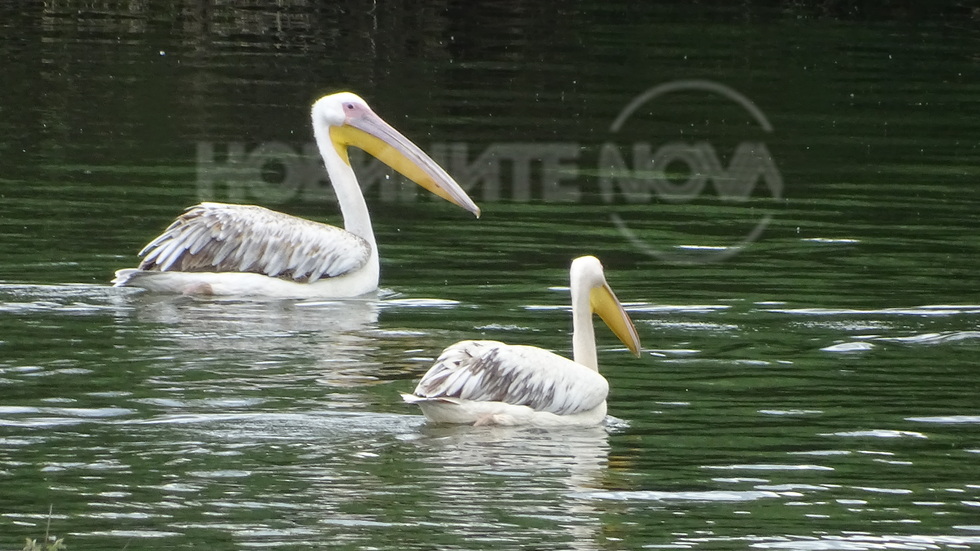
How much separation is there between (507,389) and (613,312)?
3.17 ft

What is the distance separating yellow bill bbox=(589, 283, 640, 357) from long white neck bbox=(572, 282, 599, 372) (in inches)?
6.5

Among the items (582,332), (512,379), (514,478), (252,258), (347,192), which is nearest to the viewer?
(514,478)

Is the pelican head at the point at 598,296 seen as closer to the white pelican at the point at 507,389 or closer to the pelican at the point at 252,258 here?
the white pelican at the point at 507,389

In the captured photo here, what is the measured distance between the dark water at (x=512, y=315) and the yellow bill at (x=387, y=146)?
55 cm

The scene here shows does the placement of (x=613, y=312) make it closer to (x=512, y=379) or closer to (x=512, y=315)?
(x=512, y=379)

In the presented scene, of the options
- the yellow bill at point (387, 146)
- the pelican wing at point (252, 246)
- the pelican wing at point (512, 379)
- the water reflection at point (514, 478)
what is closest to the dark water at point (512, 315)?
the water reflection at point (514, 478)

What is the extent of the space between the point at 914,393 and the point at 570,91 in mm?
12266

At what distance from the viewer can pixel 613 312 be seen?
817 cm

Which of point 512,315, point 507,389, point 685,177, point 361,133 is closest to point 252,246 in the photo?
point 361,133

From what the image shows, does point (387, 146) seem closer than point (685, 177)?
Yes

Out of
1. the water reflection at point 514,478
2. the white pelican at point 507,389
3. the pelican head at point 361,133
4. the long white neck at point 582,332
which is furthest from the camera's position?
the pelican head at point 361,133

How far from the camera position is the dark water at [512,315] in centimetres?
633

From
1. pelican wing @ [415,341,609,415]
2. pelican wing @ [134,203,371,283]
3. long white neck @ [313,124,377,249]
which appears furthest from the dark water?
long white neck @ [313,124,377,249]

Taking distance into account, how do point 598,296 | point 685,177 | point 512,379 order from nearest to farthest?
point 512,379
point 598,296
point 685,177
